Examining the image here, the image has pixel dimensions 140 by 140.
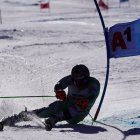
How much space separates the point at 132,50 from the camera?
7199 millimetres

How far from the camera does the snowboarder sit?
6.81 m

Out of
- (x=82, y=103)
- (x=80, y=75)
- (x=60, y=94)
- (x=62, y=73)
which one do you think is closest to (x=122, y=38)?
(x=80, y=75)

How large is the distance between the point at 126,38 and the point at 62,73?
272 inches

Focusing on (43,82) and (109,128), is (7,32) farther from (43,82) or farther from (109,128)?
(109,128)

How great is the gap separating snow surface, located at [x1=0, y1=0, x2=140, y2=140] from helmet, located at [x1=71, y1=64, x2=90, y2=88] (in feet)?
1.78

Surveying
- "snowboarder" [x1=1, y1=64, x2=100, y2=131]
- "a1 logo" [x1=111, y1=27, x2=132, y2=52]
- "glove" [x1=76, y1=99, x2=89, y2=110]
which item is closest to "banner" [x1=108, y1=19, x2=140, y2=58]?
"a1 logo" [x1=111, y1=27, x2=132, y2=52]

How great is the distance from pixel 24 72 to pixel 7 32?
31.1ft

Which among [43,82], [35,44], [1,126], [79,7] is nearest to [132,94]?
[43,82]

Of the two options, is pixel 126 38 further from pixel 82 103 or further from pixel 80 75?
pixel 82 103

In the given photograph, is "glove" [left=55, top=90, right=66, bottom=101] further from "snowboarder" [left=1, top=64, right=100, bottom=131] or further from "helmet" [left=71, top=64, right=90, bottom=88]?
"helmet" [left=71, top=64, right=90, bottom=88]

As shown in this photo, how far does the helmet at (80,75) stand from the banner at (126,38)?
688 mm

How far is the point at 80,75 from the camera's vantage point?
6742 millimetres

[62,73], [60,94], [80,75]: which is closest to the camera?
[80,75]

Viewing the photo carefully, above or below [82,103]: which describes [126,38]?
above
